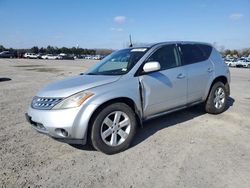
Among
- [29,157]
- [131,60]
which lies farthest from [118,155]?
[131,60]

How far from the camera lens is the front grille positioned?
12.1 ft

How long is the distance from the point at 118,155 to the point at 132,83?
3.83ft

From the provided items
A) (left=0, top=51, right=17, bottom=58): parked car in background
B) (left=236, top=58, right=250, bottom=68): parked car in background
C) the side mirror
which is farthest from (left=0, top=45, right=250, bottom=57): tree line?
the side mirror

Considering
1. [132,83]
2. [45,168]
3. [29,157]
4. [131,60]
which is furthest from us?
[131,60]

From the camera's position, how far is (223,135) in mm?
4574

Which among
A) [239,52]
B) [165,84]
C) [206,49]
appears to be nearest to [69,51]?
[239,52]

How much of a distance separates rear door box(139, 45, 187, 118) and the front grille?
1.44 m

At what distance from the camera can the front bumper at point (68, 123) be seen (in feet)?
11.6

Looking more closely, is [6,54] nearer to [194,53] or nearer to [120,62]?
[120,62]

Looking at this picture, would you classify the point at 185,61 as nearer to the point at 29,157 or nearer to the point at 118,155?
the point at 118,155

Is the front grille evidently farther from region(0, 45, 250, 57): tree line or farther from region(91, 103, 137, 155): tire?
region(0, 45, 250, 57): tree line

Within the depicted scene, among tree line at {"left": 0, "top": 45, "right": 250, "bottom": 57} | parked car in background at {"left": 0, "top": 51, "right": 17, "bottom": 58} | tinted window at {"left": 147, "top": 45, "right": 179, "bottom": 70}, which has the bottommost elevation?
tinted window at {"left": 147, "top": 45, "right": 179, "bottom": 70}

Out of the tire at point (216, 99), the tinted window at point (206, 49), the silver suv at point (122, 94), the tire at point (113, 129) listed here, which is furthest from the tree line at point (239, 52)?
the tire at point (113, 129)

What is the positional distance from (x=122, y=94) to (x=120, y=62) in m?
1.02
